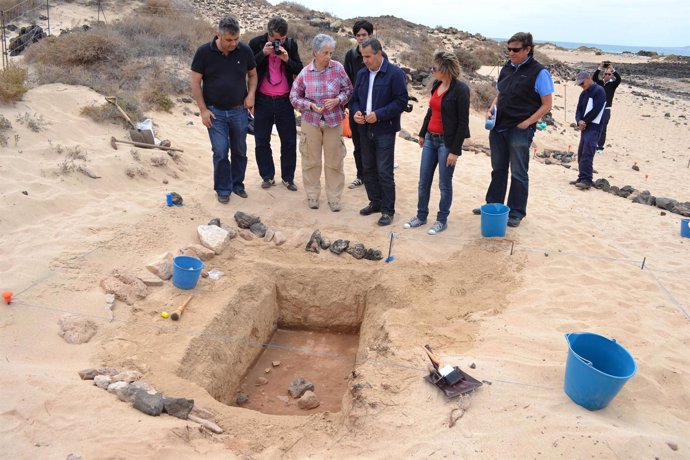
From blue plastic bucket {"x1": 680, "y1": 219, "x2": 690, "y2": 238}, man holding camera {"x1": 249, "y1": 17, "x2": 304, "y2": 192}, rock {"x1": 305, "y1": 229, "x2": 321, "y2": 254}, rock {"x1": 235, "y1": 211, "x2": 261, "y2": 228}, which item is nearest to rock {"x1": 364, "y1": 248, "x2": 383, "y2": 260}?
rock {"x1": 305, "y1": 229, "x2": 321, "y2": 254}

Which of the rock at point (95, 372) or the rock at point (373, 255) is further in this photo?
the rock at point (373, 255)

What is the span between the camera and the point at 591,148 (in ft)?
Result: 26.3

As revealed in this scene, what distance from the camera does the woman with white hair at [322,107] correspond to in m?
5.55

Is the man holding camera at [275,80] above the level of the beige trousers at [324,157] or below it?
above

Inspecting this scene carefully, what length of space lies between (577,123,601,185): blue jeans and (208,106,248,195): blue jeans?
5.34 metres

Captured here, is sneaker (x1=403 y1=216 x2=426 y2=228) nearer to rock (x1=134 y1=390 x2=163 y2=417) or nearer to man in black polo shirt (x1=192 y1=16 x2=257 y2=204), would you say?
man in black polo shirt (x1=192 y1=16 x2=257 y2=204)

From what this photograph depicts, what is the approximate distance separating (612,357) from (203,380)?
297 cm

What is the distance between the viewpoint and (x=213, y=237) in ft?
17.6

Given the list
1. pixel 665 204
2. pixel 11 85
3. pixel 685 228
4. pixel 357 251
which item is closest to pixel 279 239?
pixel 357 251

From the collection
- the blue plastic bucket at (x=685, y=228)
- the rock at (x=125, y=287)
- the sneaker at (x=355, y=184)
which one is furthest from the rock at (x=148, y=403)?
the blue plastic bucket at (x=685, y=228)

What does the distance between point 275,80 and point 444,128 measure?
215 centimetres

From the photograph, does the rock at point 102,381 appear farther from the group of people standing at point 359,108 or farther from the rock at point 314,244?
the group of people standing at point 359,108

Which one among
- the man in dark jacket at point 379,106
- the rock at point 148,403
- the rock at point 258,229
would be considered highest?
the man in dark jacket at point 379,106

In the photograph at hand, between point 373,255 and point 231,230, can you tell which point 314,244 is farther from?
point 231,230
